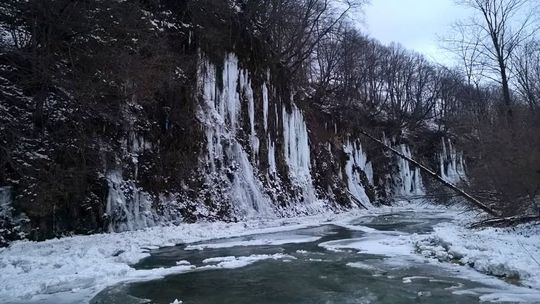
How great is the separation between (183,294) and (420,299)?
3361mm

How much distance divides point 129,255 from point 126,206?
5010 mm

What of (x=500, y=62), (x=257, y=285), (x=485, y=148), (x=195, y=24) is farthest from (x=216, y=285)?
(x=500, y=62)

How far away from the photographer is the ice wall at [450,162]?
167ft

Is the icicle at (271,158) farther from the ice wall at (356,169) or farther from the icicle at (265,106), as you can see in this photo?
the ice wall at (356,169)

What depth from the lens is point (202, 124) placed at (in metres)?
19.7

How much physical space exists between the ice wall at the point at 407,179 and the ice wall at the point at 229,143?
24654 millimetres

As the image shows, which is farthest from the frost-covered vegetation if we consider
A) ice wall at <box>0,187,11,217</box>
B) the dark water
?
the dark water

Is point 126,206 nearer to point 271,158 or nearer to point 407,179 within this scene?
point 271,158

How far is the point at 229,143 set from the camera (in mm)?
20797

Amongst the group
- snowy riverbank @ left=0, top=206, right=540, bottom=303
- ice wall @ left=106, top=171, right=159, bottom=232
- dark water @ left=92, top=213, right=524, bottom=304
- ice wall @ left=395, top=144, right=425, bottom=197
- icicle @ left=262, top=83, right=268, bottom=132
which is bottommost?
dark water @ left=92, top=213, right=524, bottom=304

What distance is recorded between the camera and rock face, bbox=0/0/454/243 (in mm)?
12812

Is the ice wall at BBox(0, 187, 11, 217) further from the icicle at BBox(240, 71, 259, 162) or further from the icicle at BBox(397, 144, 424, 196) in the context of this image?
the icicle at BBox(397, 144, 424, 196)

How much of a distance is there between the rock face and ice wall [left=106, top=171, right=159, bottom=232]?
0.04 metres

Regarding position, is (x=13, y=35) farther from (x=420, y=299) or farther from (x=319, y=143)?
(x=319, y=143)
